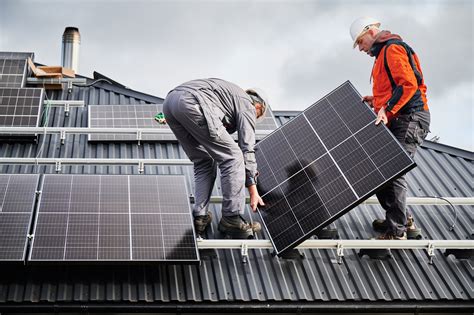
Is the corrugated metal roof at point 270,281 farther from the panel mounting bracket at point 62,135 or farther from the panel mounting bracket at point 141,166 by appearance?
the panel mounting bracket at point 141,166

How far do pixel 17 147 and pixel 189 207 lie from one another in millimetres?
3759

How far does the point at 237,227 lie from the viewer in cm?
1007

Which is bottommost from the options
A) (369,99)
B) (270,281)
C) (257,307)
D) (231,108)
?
(257,307)

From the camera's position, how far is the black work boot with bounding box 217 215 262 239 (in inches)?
396

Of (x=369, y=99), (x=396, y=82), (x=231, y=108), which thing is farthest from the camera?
(x=369, y=99)

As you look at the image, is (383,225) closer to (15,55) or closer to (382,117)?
(382,117)

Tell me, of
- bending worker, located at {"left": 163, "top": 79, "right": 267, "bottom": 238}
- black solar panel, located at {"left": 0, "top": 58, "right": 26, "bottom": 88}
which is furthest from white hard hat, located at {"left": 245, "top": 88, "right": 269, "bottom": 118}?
Answer: black solar panel, located at {"left": 0, "top": 58, "right": 26, "bottom": 88}

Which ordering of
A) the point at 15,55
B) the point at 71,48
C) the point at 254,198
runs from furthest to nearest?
the point at 71,48, the point at 15,55, the point at 254,198

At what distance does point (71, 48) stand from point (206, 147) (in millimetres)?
9794

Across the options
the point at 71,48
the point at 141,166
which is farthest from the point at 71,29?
the point at 141,166

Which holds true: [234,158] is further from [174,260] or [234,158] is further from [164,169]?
[164,169]

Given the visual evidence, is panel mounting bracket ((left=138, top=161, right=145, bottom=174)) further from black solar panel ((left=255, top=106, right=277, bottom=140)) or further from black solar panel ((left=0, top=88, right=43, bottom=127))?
black solar panel ((left=0, top=88, right=43, bottom=127))

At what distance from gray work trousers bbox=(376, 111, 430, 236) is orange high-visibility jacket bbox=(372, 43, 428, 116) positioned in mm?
167

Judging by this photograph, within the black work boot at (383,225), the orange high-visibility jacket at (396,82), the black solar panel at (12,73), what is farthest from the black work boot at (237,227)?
the black solar panel at (12,73)
